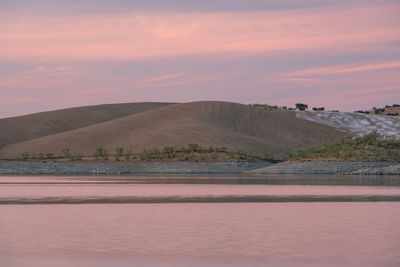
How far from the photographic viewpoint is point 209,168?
128 metres

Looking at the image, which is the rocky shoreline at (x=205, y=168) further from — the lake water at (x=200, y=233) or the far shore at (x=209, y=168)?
the lake water at (x=200, y=233)

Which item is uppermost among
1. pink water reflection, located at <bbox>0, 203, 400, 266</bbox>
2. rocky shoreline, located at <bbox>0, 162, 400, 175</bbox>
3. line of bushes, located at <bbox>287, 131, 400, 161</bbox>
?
line of bushes, located at <bbox>287, 131, 400, 161</bbox>

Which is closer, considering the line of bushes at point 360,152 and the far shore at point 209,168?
the far shore at point 209,168

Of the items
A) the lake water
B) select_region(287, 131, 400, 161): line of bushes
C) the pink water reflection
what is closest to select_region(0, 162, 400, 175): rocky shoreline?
select_region(287, 131, 400, 161): line of bushes

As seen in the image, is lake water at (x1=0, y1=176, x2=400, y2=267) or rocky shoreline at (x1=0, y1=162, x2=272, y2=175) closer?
lake water at (x1=0, y1=176, x2=400, y2=267)

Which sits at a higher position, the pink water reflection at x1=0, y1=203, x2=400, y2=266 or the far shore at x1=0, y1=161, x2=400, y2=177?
the far shore at x1=0, y1=161, x2=400, y2=177

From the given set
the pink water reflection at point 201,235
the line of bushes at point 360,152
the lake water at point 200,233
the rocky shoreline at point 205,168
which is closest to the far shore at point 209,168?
the rocky shoreline at point 205,168

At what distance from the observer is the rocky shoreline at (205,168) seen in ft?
365

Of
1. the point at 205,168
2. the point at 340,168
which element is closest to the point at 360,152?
the point at 340,168

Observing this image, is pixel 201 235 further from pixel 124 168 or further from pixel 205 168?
pixel 124 168

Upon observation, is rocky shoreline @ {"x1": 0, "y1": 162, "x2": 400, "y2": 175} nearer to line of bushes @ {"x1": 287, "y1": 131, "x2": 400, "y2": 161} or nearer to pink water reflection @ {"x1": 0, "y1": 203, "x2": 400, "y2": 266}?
line of bushes @ {"x1": 287, "y1": 131, "x2": 400, "y2": 161}

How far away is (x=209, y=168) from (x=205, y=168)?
745 millimetres

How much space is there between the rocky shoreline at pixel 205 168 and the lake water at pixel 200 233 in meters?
69.0

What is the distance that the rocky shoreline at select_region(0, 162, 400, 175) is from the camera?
111 metres
